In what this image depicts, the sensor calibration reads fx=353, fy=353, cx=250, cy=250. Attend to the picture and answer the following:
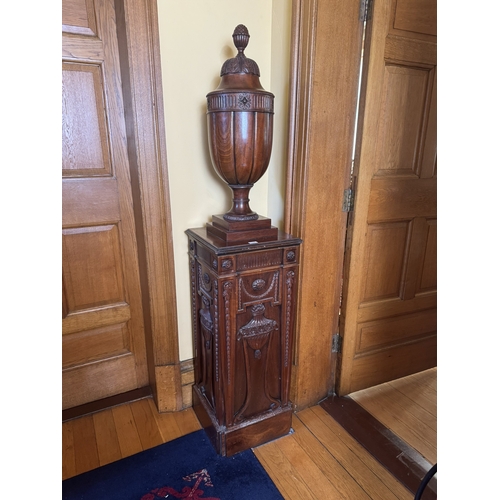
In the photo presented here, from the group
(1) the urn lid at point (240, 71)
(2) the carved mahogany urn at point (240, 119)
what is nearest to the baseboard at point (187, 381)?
(2) the carved mahogany urn at point (240, 119)

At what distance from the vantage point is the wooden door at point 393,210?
1.49m

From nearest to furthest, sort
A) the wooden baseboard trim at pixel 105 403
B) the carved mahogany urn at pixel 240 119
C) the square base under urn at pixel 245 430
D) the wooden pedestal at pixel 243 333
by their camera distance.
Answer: the carved mahogany urn at pixel 240 119, the wooden pedestal at pixel 243 333, the square base under urn at pixel 245 430, the wooden baseboard trim at pixel 105 403

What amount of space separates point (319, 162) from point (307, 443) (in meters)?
1.23

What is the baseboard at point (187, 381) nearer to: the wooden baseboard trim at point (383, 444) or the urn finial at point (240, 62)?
the wooden baseboard trim at point (383, 444)

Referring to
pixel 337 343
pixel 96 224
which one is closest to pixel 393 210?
pixel 337 343

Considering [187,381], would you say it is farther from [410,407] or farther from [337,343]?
[410,407]

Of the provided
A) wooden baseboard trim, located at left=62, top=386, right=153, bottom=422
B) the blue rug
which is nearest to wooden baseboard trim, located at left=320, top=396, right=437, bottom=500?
the blue rug

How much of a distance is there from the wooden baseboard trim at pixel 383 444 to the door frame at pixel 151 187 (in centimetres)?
82

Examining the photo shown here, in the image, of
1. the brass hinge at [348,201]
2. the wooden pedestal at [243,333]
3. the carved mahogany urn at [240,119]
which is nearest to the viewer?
the carved mahogany urn at [240,119]

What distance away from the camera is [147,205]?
1.46 metres

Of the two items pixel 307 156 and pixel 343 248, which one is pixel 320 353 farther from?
pixel 307 156

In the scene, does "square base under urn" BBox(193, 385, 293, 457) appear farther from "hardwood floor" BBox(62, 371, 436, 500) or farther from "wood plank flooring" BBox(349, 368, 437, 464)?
"wood plank flooring" BBox(349, 368, 437, 464)

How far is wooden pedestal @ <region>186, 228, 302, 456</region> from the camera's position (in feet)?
4.35
